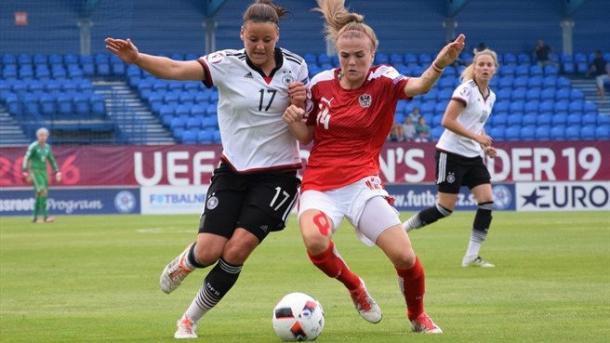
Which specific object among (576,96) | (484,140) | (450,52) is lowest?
(484,140)

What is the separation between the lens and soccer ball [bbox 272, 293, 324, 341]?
29.0 ft

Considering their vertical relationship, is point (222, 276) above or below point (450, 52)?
below

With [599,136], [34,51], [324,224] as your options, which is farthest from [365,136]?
[34,51]

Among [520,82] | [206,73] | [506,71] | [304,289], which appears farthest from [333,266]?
[506,71]

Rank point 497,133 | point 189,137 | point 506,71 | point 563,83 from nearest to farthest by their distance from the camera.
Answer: point 189,137, point 497,133, point 563,83, point 506,71

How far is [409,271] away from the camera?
30.0ft

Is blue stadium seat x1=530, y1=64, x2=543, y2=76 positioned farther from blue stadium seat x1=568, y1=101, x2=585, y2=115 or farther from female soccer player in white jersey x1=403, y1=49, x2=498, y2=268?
female soccer player in white jersey x1=403, y1=49, x2=498, y2=268

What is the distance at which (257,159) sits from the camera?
9.35m

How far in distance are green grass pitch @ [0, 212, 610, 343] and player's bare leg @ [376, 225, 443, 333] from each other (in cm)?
16

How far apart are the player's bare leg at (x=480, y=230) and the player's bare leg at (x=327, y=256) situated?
6373 millimetres

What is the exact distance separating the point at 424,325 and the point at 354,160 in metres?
1.32

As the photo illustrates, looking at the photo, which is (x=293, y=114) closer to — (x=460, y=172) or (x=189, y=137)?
(x=460, y=172)

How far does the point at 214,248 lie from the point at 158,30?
33638 millimetres

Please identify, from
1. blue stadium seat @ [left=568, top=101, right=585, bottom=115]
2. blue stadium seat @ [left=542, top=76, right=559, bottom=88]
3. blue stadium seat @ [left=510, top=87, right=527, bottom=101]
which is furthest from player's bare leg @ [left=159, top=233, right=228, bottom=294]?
blue stadium seat @ [left=542, top=76, right=559, bottom=88]
